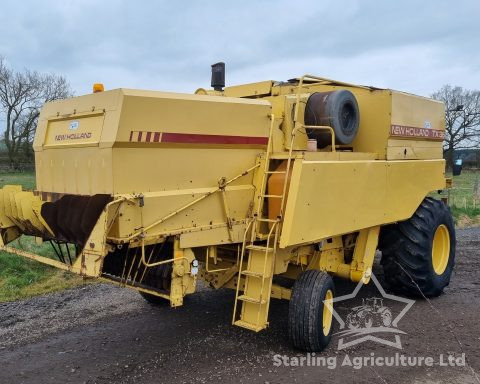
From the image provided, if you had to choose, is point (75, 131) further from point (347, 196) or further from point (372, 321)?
point (372, 321)

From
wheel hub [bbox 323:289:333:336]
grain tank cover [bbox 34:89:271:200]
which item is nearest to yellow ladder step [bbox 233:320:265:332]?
wheel hub [bbox 323:289:333:336]

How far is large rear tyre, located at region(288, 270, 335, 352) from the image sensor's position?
4.15m

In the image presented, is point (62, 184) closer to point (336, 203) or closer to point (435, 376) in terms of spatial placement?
point (336, 203)

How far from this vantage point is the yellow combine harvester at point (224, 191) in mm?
3578

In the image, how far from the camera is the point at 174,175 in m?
3.80

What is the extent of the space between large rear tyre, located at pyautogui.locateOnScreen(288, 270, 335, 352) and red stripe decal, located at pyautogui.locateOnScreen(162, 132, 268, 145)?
1.29m

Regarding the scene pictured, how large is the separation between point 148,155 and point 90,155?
1.47ft

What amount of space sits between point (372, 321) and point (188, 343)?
1.94 metres

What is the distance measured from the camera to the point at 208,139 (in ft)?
13.0

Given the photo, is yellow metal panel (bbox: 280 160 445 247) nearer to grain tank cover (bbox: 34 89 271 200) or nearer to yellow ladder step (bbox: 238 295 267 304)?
yellow ladder step (bbox: 238 295 267 304)

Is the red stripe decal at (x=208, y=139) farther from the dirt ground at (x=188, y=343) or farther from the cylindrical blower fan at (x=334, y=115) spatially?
the dirt ground at (x=188, y=343)
